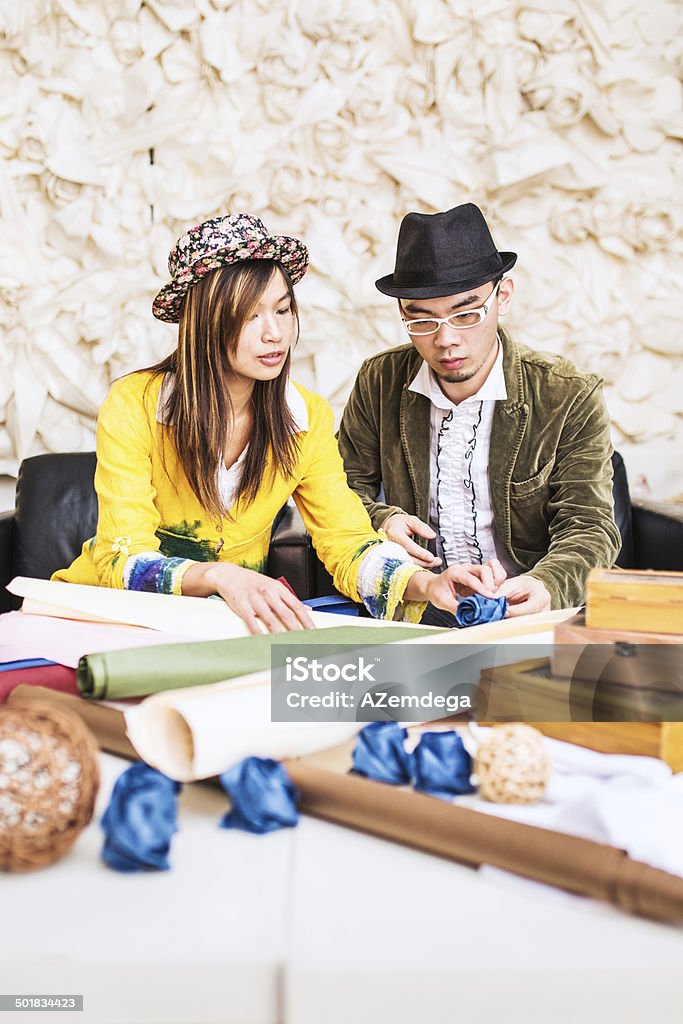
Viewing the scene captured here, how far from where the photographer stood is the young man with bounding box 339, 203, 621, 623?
2.28 m

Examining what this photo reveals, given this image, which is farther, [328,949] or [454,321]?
[454,321]

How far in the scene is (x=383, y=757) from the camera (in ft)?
3.07

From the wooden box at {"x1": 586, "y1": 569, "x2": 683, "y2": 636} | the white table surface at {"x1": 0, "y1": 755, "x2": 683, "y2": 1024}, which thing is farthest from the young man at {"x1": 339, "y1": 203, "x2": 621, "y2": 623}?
the white table surface at {"x1": 0, "y1": 755, "x2": 683, "y2": 1024}

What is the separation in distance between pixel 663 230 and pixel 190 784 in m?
2.79

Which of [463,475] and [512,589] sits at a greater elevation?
[463,475]

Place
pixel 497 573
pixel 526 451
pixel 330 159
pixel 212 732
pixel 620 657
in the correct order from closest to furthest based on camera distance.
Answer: pixel 212 732 < pixel 620 657 < pixel 497 573 < pixel 526 451 < pixel 330 159

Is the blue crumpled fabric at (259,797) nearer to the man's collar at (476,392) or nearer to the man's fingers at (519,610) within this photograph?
the man's fingers at (519,610)

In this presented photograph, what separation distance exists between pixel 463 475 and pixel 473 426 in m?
0.13

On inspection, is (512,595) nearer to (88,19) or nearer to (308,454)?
(308,454)

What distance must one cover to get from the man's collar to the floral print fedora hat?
0.69m

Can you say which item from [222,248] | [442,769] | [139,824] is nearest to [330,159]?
[222,248]

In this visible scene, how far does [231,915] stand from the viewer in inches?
28.5

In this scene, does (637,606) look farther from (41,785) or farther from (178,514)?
(178,514)

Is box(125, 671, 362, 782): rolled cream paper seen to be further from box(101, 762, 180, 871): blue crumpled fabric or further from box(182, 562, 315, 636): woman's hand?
box(182, 562, 315, 636): woman's hand
